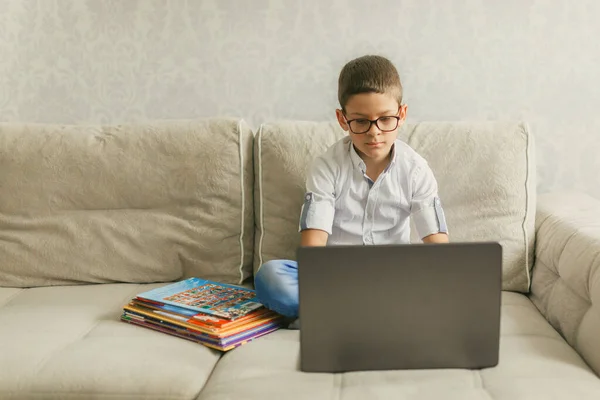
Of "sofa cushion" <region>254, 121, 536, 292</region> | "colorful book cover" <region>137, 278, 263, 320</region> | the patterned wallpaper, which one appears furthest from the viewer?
the patterned wallpaper

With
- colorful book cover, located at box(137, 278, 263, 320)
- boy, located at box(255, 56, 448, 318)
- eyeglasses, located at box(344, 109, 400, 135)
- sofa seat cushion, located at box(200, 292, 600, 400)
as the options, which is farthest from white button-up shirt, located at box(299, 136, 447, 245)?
sofa seat cushion, located at box(200, 292, 600, 400)

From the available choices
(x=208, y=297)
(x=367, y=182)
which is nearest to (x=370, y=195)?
(x=367, y=182)

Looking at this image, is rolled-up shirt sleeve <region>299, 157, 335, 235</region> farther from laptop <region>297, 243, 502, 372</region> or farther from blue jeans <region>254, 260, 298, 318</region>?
laptop <region>297, 243, 502, 372</region>

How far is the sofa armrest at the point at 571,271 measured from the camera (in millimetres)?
1604

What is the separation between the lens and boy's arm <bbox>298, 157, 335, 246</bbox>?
1.87m

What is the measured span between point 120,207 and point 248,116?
1.72ft

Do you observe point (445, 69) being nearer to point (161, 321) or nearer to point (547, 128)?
point (547, 128)

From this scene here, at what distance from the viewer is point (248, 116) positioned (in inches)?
95.2

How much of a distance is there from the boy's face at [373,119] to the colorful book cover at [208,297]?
48cm

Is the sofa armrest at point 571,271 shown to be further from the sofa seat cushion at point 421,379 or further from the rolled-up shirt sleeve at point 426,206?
the rolled-up shirt sleeve at point 426,206

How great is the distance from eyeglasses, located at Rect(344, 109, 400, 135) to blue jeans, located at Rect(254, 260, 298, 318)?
0.37 metres

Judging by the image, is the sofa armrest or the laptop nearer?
the laptop

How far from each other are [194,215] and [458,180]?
74 cm

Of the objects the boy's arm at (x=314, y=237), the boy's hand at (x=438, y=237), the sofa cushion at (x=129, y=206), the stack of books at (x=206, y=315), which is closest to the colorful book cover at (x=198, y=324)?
the stack of books at (x=206, y=315)
